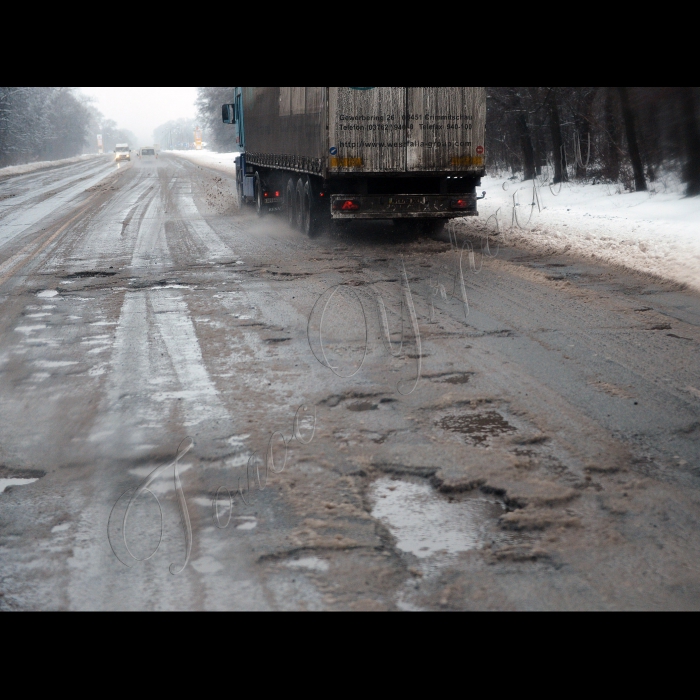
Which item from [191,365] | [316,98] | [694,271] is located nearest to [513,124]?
[316,98]

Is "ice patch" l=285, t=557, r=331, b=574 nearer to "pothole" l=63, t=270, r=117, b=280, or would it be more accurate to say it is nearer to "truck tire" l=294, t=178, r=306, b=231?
"pothole" l=63, t=270, r=117, b=280

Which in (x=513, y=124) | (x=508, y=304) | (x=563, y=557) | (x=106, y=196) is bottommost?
(x=563, y=557)

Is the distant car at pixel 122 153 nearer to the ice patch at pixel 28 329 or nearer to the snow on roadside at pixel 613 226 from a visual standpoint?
the snow on roadside at pixel 613 226

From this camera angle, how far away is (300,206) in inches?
596

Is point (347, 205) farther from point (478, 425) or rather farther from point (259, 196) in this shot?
point (478, 425)

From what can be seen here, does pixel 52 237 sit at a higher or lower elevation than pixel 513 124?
lower

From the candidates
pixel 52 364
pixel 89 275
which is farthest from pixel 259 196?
pixel 52 364

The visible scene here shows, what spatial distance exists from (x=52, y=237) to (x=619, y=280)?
429 inches

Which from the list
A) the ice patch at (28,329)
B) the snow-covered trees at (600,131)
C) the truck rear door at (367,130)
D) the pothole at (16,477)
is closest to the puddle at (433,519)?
the pothole at (16,477)

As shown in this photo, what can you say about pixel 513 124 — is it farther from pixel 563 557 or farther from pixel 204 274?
pixel 563 557

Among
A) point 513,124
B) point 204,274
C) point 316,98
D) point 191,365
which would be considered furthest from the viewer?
point 513,124

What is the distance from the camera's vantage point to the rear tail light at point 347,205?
13.1m

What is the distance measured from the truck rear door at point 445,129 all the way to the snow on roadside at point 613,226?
1.86 m

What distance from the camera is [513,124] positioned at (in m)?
28.8
